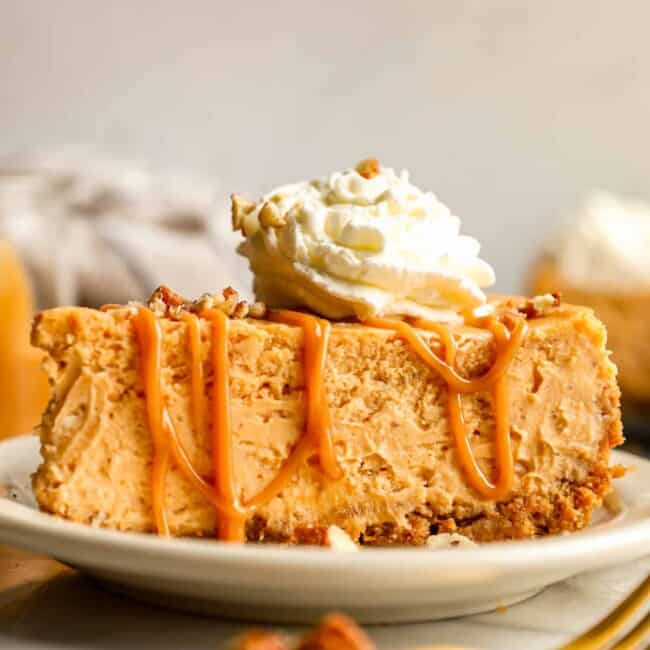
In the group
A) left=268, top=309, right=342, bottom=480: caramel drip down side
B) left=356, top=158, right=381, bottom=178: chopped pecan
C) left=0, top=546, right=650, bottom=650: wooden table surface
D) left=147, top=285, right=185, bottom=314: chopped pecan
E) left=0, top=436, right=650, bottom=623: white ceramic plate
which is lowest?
left=0, top=546, right=650, bottom=650: wooden table surface

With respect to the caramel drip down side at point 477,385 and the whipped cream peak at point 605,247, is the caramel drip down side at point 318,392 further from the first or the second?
the whipped cream peak at point 605,247

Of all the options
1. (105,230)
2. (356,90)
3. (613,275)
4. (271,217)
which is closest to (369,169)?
(271,217)

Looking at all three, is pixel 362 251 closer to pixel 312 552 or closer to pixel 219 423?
pixel 219 423

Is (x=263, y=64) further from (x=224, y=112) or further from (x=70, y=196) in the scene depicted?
(x=70, y=196)

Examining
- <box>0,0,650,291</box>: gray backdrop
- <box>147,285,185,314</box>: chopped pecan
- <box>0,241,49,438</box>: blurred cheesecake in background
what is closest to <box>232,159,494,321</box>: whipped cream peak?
<box>147,285,185,314</box>: chopped pecan

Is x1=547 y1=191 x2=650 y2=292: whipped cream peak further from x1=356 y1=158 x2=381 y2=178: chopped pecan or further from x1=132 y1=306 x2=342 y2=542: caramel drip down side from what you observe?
x1=132 y1=306 x2=342 y2=542: caramel drip down side

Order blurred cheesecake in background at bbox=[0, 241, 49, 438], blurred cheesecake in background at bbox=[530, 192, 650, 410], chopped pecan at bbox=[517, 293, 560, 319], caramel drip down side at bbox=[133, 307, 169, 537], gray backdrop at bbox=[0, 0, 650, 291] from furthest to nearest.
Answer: gray backdrop at bbox=[0, 0, 650, 291], blurred cheesecake in background at bbox=[530, 192, 650, 410], blurred cheesecake in background at bbox=[0, 241, 49, 438], chopped pecan at bbox=[517, 293, 560, 319], caramel drip down side at bbox=[133, 307, 169, 537]

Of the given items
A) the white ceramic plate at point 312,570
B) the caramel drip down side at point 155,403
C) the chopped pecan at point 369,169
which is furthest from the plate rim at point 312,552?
the chopped pecan at point 369,169

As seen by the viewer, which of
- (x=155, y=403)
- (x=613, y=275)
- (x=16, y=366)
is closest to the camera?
(x=155, y=403)
